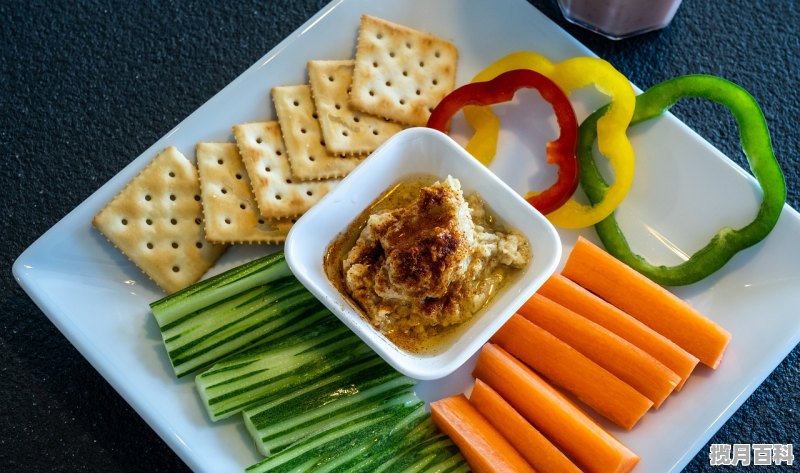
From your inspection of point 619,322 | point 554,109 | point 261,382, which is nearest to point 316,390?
point 261,382

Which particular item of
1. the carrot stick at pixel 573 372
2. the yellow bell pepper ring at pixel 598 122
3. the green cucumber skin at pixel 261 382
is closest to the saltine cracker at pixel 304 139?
the yellow bell pepper ring at pixel 598 122

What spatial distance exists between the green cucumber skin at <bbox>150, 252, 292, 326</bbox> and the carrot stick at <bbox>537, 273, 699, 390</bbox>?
1023 millimetres

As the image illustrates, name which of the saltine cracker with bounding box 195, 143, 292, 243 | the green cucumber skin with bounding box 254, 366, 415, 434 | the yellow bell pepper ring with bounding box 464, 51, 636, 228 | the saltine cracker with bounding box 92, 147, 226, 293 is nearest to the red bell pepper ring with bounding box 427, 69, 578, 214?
the yellow bell pepper ring with bounding box 464, 51, 636, 228

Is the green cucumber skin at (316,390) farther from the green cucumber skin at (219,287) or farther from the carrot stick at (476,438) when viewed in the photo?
the green cucumber skin at (219,287)

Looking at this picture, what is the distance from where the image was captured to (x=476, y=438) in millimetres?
3021

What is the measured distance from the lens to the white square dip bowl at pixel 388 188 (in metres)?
2.86

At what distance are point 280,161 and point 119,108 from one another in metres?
0.83

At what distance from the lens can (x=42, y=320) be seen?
11.2ft

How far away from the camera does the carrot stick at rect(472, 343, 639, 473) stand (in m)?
2.97

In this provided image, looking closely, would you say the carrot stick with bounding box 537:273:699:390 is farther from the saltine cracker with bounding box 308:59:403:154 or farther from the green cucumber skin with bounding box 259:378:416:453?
the saltine cracker with bounding box 308:59:403:154

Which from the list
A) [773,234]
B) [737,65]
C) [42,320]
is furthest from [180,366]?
[737,65]

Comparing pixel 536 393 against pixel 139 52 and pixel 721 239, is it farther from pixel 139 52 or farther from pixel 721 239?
pixel 139 52

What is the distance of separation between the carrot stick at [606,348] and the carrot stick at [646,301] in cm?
16

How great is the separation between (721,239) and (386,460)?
1.54 m
